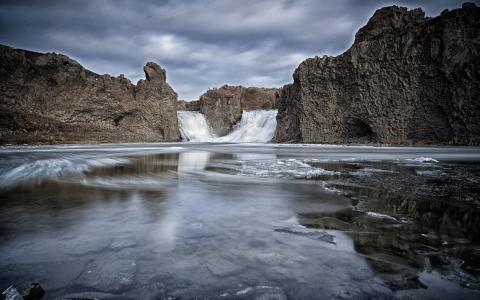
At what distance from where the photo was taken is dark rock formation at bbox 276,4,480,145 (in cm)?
2481

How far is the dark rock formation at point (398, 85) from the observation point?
24812 millimetres

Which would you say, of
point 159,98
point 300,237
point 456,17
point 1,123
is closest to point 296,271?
point 300,237

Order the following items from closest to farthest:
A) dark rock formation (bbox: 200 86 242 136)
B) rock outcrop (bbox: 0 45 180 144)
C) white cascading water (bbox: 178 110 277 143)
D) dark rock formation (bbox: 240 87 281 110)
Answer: rock outcrop (bbox: 0 45 180 144), white cascading water (bbox: 178 110 277 143), dark rock formation (bbox: 200 86 242 136), dark rock formation (bbox: 240 87 281 110)

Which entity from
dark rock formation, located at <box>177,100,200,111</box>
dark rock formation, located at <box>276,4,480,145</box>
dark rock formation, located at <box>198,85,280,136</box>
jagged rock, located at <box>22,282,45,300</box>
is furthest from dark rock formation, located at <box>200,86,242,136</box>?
jagged rock, located at <box>22,282,45,300</box>

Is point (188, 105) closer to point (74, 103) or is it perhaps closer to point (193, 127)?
point (193, 127)

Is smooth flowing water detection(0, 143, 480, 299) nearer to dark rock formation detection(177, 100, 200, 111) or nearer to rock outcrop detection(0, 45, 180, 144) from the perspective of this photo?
rock outcrop detection(0, 45, 180, 144)

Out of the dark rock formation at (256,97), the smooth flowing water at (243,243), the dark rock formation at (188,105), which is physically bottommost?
the smooth flowing water at (243,243)

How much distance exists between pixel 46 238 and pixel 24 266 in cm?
64

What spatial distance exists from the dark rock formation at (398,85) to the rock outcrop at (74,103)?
18142 mm

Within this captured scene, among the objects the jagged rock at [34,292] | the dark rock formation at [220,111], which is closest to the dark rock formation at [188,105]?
the dark rock formation at [220,111]

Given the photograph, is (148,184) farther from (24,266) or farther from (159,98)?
(159,98)

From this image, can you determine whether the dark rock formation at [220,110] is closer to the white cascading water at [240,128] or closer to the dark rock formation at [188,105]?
the white cascading water at [240,128]

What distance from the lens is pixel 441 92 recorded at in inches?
1018

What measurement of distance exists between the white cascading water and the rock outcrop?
6.33 metres
